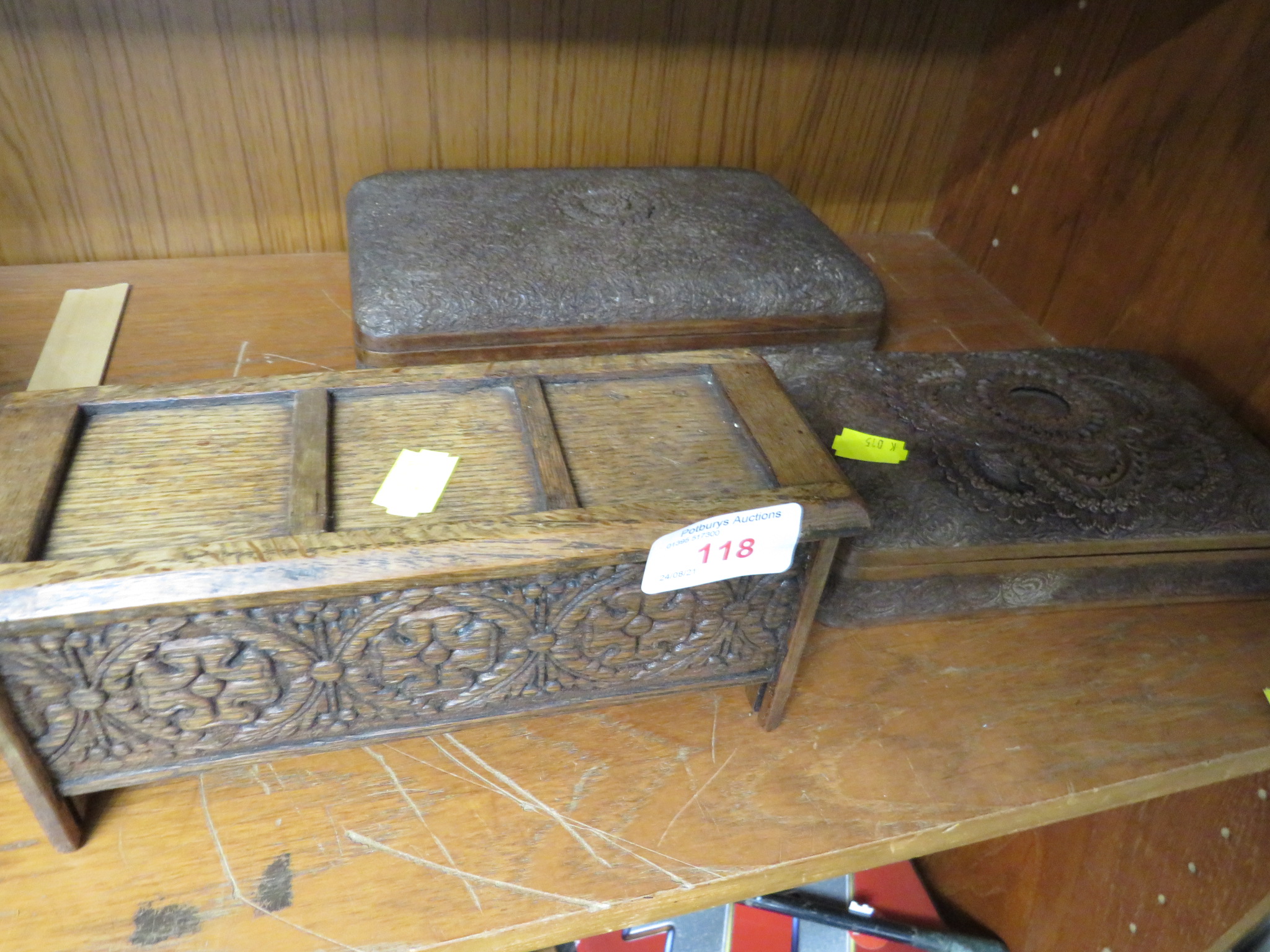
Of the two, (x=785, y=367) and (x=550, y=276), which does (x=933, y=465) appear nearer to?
(x=785, y=367)

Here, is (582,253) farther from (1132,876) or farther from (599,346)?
(1132,876)

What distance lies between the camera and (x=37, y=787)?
630 mm

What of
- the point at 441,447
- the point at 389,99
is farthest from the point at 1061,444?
the point at 389,99

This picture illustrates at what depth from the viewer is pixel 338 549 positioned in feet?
1.93

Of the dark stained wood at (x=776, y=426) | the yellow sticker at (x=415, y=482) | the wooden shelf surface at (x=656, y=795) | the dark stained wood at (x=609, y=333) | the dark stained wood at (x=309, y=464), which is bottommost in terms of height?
the wooden shelf surface at (x=656, y=795)

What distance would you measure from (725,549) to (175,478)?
411 mm

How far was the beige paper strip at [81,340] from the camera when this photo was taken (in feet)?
3.29

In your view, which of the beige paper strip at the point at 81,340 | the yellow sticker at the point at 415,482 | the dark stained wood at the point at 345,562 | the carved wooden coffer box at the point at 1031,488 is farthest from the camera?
the beige paper strip at the point at 81,340

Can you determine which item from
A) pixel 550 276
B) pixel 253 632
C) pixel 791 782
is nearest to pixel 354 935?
pixel 253 632

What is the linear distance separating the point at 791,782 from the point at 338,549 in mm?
457

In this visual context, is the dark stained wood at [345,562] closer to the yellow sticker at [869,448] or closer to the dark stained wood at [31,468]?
the dark stained wood at [31,468]

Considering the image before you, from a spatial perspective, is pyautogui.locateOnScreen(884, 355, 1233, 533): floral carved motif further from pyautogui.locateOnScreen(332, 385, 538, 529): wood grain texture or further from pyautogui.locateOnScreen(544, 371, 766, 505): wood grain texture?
pyautogui.locateOnScreen(332, 385, 538, 529): wood grain texture

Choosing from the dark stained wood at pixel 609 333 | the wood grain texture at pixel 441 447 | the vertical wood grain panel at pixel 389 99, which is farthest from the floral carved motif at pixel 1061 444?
the vertical wood grain panel at pixel 389 99

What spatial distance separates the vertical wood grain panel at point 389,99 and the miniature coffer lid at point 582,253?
0.12 meters
